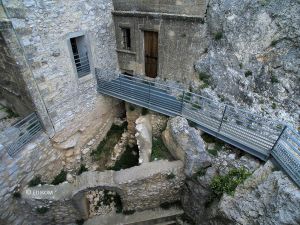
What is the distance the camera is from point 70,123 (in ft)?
28.3

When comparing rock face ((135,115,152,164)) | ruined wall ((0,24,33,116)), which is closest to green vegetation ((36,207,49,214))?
ruined wall ((0,24,33,116))

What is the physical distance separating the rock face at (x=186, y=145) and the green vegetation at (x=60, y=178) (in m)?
4.62

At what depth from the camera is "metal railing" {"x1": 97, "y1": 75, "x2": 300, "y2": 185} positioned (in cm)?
550

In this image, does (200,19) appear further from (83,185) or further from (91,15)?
(83,185)

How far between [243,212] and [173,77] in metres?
5.66

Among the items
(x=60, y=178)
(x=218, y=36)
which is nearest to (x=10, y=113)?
(x=60, y=178)

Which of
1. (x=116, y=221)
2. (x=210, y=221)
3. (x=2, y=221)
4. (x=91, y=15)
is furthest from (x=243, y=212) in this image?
→ (x=91, y=15)

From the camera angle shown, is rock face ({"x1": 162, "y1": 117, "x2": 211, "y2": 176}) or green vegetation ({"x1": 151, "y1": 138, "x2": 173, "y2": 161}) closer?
rock face ({"x1": 162, "y1": 117, "x2": 211, "y2": 176})

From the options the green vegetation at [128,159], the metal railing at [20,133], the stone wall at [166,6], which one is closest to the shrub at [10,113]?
the metal railing at [20,133]

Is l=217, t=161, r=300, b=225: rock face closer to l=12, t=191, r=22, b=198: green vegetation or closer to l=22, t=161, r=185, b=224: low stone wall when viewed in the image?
l=22, t=161, r=185, b=224: low stone wall

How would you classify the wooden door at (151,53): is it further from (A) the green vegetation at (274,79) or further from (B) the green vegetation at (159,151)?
(A) the green vegetation at (274,79)

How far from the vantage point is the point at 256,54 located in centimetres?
734

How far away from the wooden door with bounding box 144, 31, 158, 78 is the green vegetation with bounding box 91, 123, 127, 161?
3314mm

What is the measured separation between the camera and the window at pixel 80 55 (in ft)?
26.4
